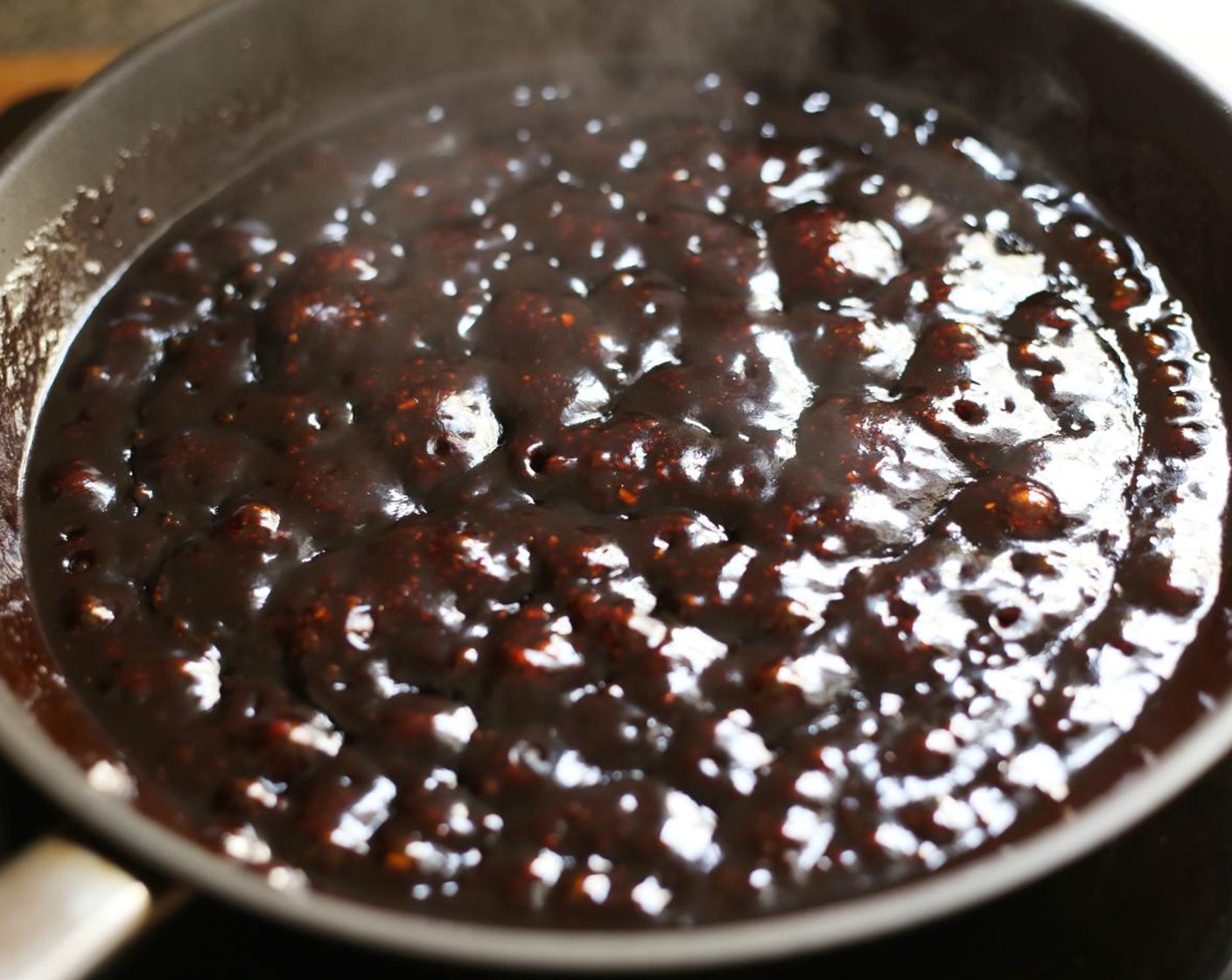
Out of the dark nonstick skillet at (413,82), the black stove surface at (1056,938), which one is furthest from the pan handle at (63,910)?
the black stove surface at (1056,938)

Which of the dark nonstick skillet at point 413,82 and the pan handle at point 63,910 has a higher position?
the dark nonstick skillet at point 413,82

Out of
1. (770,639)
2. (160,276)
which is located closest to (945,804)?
(770,639)

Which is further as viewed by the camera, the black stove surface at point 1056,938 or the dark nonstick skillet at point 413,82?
the black stove surface at point 1056,938

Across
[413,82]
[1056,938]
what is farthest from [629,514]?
[413,82]

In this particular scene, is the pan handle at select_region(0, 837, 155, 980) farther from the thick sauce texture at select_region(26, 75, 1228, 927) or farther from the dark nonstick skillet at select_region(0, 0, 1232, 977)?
the thick sauce texture at select_region(26, 75, 1228, 927)

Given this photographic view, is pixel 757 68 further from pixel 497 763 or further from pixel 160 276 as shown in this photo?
pixel 497 763

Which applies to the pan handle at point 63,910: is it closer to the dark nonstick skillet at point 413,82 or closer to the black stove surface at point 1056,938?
the dark nonstick skillet at point 413,82
